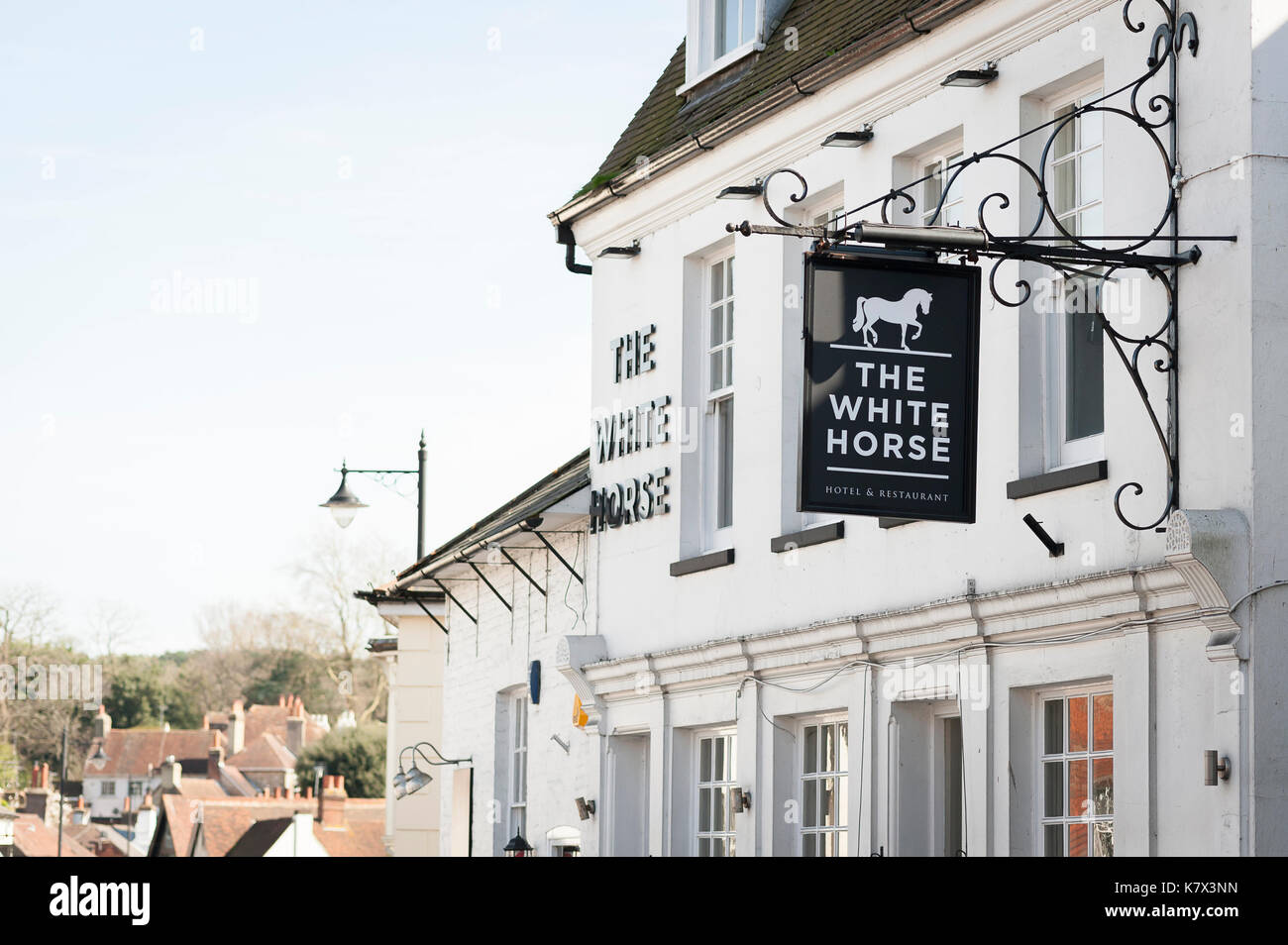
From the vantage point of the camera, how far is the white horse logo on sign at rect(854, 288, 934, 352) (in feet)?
30.8

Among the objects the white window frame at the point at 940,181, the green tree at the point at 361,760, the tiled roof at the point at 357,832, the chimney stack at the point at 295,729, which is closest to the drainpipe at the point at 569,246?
the white window frame at the point at 940,181

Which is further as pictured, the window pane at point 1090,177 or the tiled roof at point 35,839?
the tiled roof at point 35,839

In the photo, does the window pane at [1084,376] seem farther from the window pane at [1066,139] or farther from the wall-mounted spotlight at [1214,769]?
the wall-mounted spotlight at [1214,769]

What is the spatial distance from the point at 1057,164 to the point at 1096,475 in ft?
6.13

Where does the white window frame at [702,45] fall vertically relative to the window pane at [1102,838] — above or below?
above

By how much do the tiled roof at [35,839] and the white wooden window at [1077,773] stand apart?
142 feet

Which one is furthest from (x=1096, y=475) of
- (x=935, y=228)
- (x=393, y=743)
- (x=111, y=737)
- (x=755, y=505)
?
(x=111, y=737)

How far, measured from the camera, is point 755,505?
1321 centimetres

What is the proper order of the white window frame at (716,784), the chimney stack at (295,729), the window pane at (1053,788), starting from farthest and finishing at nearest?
the chimney stack at (295,729), the white window frame at (716,784), the window pane at (1053,788)

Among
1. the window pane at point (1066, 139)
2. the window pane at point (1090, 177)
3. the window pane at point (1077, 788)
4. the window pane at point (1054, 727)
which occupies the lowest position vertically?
the window pane at point (1077, 788)

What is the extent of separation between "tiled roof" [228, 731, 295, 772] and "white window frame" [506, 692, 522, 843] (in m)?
82.3

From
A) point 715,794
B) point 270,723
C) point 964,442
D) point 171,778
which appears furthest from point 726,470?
point 270,723

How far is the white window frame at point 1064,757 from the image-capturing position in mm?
9977
